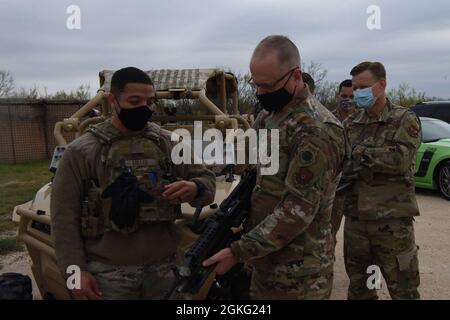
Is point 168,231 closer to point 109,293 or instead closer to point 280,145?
point 109,293

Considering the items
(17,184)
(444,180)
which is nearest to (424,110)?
(444,180)

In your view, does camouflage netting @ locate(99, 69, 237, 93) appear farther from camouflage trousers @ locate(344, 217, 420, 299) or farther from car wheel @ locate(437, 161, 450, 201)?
car wheel @ locate(437, 161, 450, 201)

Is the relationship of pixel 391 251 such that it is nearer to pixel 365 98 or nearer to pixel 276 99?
pixel 365 98

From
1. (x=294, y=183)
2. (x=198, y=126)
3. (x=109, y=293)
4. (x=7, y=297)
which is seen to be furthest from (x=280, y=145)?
(x=198, y=126)

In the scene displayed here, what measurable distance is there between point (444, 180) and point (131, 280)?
22.9 feet

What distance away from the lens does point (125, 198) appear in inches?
85.4

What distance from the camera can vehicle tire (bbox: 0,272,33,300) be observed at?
9.85ft

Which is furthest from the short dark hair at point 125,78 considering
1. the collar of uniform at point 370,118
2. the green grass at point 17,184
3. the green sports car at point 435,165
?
the green sports car at point 435,165

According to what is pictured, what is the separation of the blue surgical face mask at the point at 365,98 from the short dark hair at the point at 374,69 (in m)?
0.11

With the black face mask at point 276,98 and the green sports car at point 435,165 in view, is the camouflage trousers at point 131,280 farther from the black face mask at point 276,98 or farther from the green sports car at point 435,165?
the green sports car at point 435,165

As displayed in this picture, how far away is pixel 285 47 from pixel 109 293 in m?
1.38

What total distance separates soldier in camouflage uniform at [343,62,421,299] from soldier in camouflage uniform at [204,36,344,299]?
97 centimetres

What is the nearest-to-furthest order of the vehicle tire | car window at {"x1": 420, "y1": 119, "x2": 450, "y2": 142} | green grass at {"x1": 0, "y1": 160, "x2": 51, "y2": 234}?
the vehicle tire
green grass at {"x1": 0, "y1": 160, "x2": 51, "y2": 234}
car window at {"x1": 420, "y1": 119, "x2": 450, "y2": 142}

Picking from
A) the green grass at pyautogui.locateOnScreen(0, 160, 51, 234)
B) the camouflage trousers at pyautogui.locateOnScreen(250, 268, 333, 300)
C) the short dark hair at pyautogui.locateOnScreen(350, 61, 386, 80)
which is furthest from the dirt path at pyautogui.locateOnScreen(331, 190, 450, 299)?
the green grass at pyautogui.locateOnScreen(0, 160, 51, 234)
